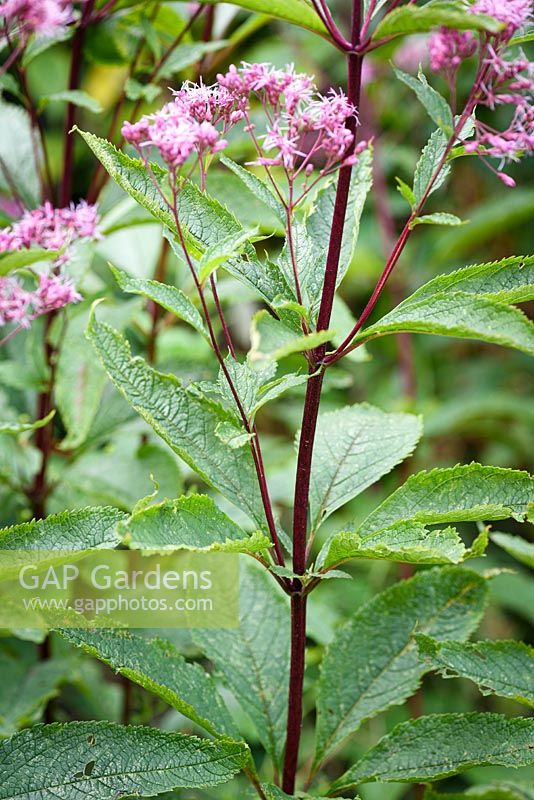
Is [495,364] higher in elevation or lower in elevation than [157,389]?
higher

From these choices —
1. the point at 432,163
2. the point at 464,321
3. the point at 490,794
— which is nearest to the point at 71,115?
the point at 432,163

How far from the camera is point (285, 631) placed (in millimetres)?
840

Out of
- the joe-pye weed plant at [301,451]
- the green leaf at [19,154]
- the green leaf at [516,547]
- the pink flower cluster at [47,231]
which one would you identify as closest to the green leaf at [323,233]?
the joe-pye weed plant at [301,451]

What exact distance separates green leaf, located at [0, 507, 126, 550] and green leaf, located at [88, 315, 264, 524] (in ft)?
0.26

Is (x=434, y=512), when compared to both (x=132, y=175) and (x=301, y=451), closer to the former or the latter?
(x=301, y=451)

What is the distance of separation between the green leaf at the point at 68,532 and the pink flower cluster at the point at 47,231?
8.6 inches

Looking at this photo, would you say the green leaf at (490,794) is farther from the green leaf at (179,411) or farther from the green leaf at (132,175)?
the green leaf at (132,175)

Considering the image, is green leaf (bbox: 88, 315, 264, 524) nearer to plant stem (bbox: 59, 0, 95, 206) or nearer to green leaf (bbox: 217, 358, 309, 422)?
green leaf (bbox: 217, 358, 309, 422)

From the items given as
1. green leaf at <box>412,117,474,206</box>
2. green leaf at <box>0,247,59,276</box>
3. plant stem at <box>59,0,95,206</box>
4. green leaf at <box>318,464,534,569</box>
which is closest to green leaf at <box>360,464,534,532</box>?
green leaf at <box>318,464,534,569</box>

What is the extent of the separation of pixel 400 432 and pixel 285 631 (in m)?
0.23

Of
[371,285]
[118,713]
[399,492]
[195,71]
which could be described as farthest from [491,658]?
[371,285]

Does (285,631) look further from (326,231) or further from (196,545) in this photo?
(326,231)

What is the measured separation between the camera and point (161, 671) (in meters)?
0.70

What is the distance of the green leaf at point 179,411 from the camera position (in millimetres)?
677
